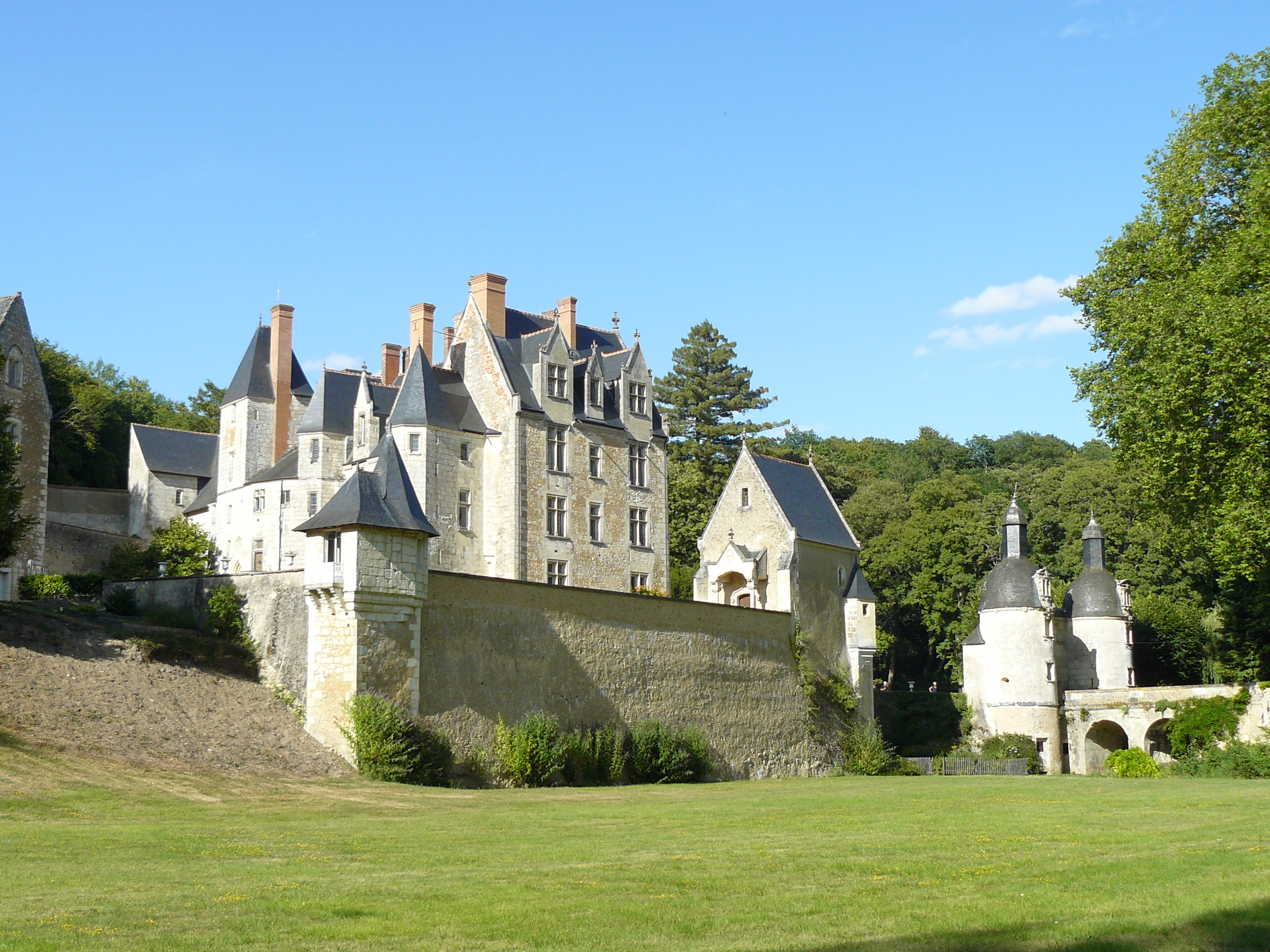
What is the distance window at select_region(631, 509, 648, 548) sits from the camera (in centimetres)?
3791

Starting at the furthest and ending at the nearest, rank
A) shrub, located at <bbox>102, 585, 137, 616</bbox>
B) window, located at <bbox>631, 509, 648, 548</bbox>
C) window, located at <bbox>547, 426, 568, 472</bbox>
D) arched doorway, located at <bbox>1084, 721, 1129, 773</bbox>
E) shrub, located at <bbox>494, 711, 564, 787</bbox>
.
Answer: arched doorway, located at <bbox>1084, 721, 1129, 773</bbox> → window, located at <bbox>631, 509, 648, 548</bbox> → window, located at <bbox>547, 426, 568, 472</bbox> → shrub, located at <bbox>102, 585, 137, 616</bbox> → shrub, located at <bbox>494, 711, 564, 787</bbox>

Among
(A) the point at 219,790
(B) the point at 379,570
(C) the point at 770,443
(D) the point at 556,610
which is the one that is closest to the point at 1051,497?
(C) the point at 770,443

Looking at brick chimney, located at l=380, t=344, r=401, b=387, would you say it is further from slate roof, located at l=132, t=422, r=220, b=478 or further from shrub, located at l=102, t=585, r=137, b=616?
shrub, located at l=102, t=585, r=137, b=616

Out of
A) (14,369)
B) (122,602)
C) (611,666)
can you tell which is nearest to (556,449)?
(611,666)

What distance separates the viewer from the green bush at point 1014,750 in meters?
39.3

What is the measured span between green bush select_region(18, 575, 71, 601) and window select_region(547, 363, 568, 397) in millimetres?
13391

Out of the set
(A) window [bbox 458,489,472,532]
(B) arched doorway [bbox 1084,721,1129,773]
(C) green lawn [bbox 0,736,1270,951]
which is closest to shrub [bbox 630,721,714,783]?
(C) green lawn [bbox 0,736,1270,951]

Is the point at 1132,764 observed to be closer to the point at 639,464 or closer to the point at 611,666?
the point at 639,464

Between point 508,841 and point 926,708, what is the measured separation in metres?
31.2

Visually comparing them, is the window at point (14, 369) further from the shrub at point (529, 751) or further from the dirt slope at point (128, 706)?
the shrub at point (529, 751)

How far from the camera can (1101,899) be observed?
942 cm

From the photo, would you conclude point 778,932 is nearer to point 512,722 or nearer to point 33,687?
point 33,687

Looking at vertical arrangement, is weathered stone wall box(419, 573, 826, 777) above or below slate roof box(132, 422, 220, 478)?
below

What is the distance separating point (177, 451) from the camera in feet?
153
